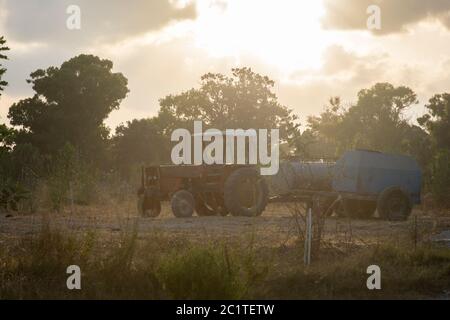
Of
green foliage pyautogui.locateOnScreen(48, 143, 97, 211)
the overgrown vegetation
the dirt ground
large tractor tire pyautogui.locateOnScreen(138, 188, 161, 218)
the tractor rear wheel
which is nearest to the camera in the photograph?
the overgrown vegetation

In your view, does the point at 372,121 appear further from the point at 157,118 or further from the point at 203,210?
the point at 203,210

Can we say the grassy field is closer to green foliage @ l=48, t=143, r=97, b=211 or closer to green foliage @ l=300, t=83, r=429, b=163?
green foliage @ l=48, t=143, r=97, b=211

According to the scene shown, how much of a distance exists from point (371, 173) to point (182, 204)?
4.86 metres

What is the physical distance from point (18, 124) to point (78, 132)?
4263mm

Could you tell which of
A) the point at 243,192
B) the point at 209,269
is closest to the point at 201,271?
the point at 209,269

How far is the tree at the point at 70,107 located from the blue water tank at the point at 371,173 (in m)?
27.4

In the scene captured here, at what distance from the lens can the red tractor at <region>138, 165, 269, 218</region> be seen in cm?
1733

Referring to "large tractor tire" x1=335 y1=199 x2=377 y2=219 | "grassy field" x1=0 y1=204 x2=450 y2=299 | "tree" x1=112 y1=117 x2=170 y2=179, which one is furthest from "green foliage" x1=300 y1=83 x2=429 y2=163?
"grassy field" x1=0 y1=204 x2=450 y2=299

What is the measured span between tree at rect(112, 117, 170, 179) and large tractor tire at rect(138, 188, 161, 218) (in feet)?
88.6

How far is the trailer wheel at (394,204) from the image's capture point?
17.6 meters

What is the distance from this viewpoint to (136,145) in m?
46.3

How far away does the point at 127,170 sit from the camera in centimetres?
4528
